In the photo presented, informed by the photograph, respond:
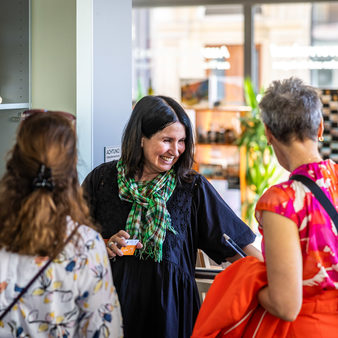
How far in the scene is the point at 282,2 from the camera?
674cm

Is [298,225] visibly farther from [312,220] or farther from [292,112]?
[292,112]

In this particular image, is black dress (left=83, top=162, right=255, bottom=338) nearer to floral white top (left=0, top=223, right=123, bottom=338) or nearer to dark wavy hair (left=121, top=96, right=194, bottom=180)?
dark wavy hair (left=121, top=96, right=194, bottom=180)

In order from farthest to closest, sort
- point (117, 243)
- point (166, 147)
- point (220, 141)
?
point (220, 141), point (166, 147), point (117, 243)

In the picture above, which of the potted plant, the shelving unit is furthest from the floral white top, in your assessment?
the shelving unit

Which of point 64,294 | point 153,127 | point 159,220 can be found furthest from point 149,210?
point 64,294

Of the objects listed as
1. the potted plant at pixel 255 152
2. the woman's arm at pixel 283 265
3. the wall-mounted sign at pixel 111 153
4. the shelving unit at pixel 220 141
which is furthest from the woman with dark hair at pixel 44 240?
the shelving unit at pixel 220 141

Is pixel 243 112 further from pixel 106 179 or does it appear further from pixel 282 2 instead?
pixel 106 179

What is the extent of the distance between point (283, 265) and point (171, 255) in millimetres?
738

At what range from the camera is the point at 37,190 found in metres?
1.45

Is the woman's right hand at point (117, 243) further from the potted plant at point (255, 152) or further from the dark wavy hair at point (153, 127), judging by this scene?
the potted plant at point (255, 152)

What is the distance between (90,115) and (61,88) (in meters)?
0.18

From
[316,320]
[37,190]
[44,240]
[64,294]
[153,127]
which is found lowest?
[316,320]

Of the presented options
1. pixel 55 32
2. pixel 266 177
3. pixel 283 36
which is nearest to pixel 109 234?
pixel 55 32

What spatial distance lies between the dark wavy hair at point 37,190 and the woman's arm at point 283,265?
0.50 metres
